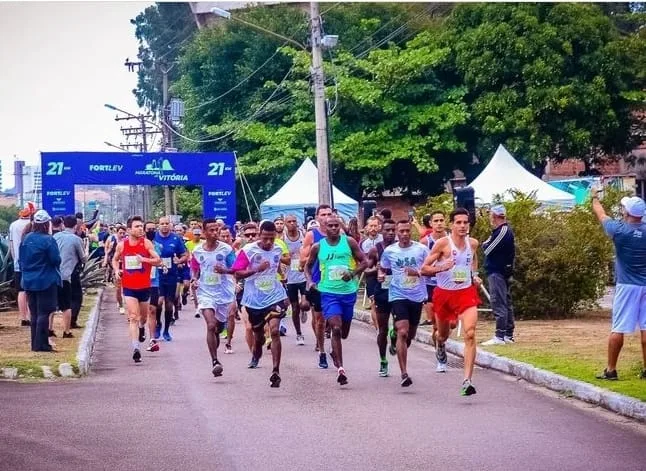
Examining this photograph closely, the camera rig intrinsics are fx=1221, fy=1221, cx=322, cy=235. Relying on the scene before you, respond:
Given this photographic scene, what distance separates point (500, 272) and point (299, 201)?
1884cm

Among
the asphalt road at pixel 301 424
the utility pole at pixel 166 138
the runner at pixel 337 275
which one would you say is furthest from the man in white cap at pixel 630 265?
the utility pole at pixel 166 138

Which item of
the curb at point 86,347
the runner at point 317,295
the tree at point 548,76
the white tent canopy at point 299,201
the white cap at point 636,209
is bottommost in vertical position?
the curb at point 86,347

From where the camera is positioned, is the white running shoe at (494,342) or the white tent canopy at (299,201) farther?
the white tent canopy at (299,201)

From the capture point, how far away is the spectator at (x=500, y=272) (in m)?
17.3

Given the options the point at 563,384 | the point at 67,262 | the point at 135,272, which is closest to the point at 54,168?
the point at 67,262

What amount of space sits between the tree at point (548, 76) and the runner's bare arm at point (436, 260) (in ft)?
88.7

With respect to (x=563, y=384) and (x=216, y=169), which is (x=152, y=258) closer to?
(x=563, y=384)

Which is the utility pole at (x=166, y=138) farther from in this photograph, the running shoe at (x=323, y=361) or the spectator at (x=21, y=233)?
the running shoe at (x=323, y=361)

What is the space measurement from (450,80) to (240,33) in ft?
31.9

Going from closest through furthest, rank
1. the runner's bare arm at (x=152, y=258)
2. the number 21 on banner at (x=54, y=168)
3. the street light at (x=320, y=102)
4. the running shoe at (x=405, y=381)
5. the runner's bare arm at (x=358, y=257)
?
the running shoe at (x=405, y=381) < the runner's bare arm at (x=358, y=257) < the runner's bare arm at (x=152, y=258) < the street light at (x=320, y=102) < the number 21 on banner at (x=54, y=168)

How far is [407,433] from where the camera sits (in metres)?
10.4

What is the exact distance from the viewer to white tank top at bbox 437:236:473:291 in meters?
13.1

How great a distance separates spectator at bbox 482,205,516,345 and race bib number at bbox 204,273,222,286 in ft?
13.9

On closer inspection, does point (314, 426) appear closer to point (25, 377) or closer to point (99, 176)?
point (25, 377)
